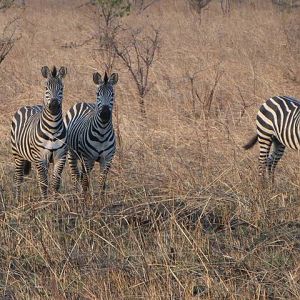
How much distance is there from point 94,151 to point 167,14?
13.0 m

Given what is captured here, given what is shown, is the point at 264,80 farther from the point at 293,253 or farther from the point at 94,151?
the point at 293,253

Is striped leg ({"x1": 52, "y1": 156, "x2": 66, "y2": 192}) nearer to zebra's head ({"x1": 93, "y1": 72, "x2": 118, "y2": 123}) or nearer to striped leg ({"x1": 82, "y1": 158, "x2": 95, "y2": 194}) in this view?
striped leg ({"x1": 82, "y1": 158, "x2": 95, "y2": 194})

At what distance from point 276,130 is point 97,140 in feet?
6.62

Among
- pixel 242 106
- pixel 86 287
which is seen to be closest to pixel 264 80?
pixel 242 106

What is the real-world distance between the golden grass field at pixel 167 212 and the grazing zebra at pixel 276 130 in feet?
0.59

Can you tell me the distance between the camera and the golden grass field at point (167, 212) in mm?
3984

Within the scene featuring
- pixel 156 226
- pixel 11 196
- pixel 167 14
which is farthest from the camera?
pixel 167 14

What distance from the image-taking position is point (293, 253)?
445 centimetres

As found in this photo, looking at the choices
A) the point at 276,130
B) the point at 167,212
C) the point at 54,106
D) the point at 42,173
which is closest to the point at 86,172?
the point at 42,173

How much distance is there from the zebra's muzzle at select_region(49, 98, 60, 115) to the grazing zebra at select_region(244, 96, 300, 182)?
7.06 feet

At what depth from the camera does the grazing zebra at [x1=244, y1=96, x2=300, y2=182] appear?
7.21m

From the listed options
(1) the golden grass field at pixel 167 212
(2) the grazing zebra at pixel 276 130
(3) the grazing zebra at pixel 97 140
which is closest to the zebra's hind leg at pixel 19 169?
(1) the golden grass field at pixel 167 212

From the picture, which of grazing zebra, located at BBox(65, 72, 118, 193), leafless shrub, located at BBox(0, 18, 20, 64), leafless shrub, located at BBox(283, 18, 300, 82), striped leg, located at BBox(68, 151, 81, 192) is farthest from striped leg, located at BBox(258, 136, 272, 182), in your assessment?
leafless shrub, located at BBox(0, 18, 20, 64)

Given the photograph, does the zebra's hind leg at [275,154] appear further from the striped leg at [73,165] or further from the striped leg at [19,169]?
the striped leg at [19,169]
